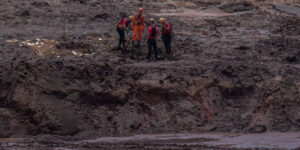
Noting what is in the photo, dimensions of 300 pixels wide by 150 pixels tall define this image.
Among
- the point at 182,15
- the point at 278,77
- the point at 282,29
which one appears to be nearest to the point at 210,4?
the point at 182,15

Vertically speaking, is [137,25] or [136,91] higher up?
[137,25]

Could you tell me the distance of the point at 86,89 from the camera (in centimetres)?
1223

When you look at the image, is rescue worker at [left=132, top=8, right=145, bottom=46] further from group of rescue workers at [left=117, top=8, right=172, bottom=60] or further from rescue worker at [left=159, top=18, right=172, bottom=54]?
rescue worker at [left=159, top=18, right=172, bottom=54]

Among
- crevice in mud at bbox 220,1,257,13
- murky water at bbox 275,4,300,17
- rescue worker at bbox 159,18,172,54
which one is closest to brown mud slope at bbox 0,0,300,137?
rescue worker at bbox 159,18,172,54

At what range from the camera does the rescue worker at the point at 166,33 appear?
1462cm

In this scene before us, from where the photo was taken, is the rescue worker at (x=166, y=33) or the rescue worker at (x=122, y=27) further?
the rescue worker at (x=122, y=27)

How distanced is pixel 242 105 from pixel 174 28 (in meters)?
6.38

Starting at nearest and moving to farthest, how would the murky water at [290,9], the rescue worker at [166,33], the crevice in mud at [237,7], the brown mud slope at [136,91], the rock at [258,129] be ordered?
the rock at [258,129]
the brown mud slope at [136,91]
the rescue worker at [166,33]
the murky water at [290,9]
the crevice in mud at [237,7]

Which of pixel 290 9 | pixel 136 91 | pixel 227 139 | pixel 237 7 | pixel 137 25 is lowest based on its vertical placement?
pixel 227 139

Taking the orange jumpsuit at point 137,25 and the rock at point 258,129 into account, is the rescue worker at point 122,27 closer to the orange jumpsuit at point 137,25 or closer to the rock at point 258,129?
the orange jumpsuit at point 137,25

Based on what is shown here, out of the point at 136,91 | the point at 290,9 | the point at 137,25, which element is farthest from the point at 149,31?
the point at 290,9

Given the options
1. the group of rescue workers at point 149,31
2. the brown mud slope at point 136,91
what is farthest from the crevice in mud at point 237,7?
the group of rescue workers at point 149,31

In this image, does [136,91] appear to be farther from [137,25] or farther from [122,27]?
[137,25]

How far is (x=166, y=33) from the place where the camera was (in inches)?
580
